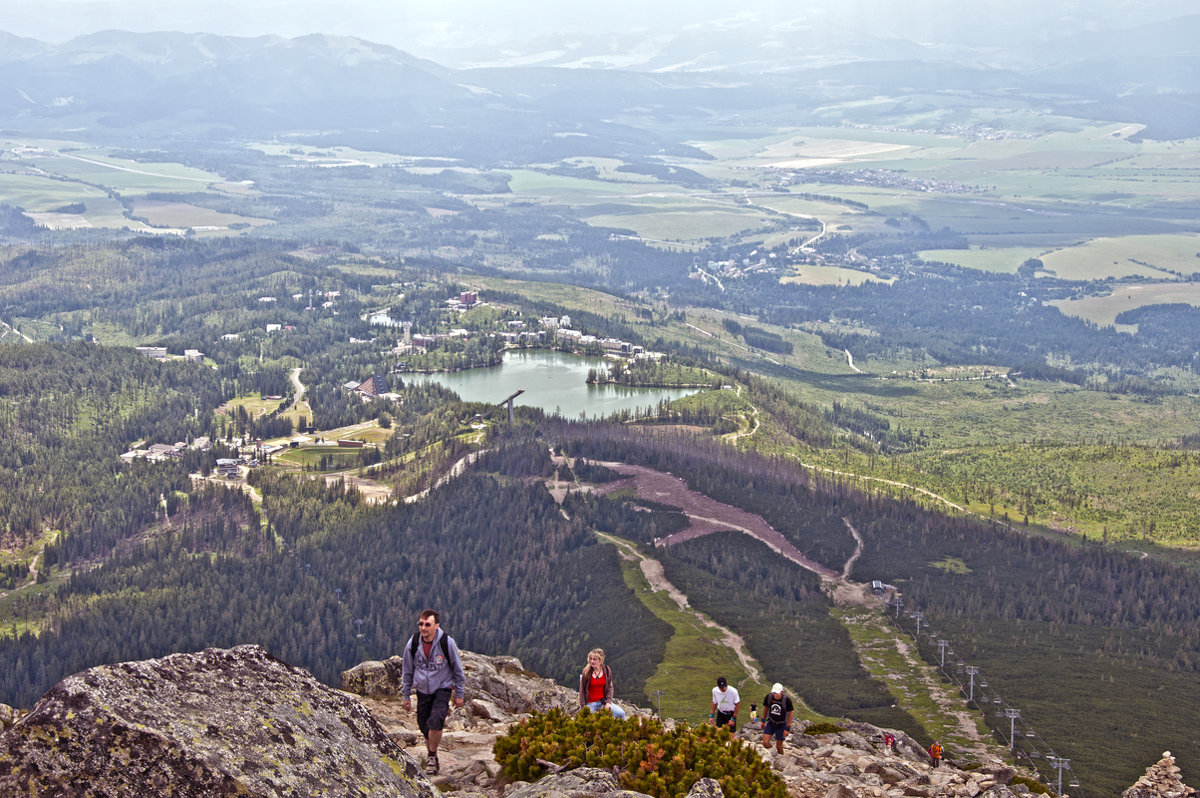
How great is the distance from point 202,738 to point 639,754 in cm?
1226

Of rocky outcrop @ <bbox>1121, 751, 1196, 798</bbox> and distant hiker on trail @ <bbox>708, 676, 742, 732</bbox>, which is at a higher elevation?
distant hiker on trail @ <bbox>708, 676, 742, 732</bbox>

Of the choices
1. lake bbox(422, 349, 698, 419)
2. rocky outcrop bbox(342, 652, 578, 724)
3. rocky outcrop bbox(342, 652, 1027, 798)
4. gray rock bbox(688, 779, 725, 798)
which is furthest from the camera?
lake bbox(422, 349, 698, 419)

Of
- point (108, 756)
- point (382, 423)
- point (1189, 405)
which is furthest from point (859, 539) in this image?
point (1189, 405)

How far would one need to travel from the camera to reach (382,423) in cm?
14050

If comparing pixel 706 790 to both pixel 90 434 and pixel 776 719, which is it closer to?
pixel 776 719

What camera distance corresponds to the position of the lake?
503 ft

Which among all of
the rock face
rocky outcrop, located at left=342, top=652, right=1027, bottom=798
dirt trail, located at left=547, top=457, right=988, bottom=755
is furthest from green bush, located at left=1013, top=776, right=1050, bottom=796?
the rock face

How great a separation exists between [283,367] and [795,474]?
7691 cm

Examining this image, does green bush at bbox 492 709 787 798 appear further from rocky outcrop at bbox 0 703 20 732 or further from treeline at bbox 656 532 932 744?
treeline at bbox 656 532 932 744

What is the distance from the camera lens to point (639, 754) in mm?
28984

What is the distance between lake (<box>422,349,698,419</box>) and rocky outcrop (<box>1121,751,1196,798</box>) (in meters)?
103

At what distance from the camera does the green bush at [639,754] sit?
94.1 ft

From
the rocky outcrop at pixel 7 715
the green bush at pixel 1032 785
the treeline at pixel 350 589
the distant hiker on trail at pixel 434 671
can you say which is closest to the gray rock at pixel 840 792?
the distant hiker on trail at pixel 434 671

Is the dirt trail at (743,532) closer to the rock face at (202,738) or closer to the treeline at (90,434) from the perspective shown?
the treeline at (90,434)
